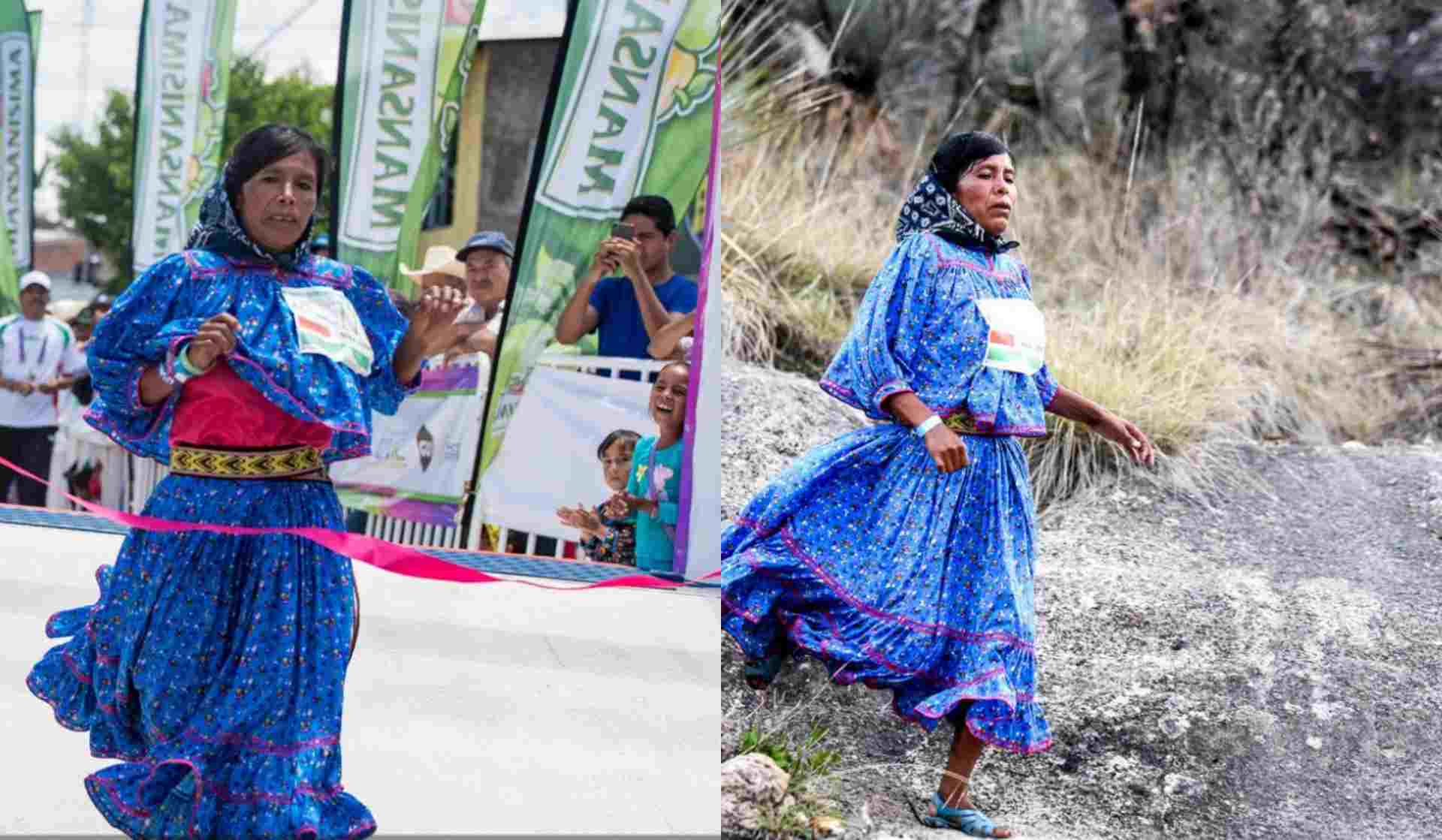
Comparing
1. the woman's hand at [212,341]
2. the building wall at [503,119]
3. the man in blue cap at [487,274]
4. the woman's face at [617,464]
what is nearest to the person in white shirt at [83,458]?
the man in blue cap at [487,274]

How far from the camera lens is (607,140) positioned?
663 centimetres

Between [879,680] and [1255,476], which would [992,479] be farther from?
[1255,476]

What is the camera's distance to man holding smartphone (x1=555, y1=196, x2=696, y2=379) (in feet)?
21.3

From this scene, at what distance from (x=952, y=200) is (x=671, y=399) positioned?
8.70 feet

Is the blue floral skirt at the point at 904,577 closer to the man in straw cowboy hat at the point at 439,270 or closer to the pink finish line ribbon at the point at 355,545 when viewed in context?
the pink finish line ribbon at the point at 355,545

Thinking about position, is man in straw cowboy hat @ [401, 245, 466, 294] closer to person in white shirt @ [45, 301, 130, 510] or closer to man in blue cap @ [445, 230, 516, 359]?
man in blue cap @ [445, 230, 516, 359]

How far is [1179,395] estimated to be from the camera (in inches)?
253

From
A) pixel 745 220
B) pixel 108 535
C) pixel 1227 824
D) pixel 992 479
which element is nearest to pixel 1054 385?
pixel 992 479

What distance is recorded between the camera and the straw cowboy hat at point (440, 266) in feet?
23.5

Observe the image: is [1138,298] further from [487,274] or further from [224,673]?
[224,673]

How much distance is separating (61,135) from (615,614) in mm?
20175

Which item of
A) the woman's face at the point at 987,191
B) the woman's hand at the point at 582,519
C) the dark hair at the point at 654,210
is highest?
the woman's face at the point at 987,191

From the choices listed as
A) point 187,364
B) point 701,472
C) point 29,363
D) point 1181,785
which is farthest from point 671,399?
point 29,363

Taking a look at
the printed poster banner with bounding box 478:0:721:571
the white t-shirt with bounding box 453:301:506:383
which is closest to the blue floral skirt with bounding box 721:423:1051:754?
the printed poster banner with bounding box 478:0:721:571
